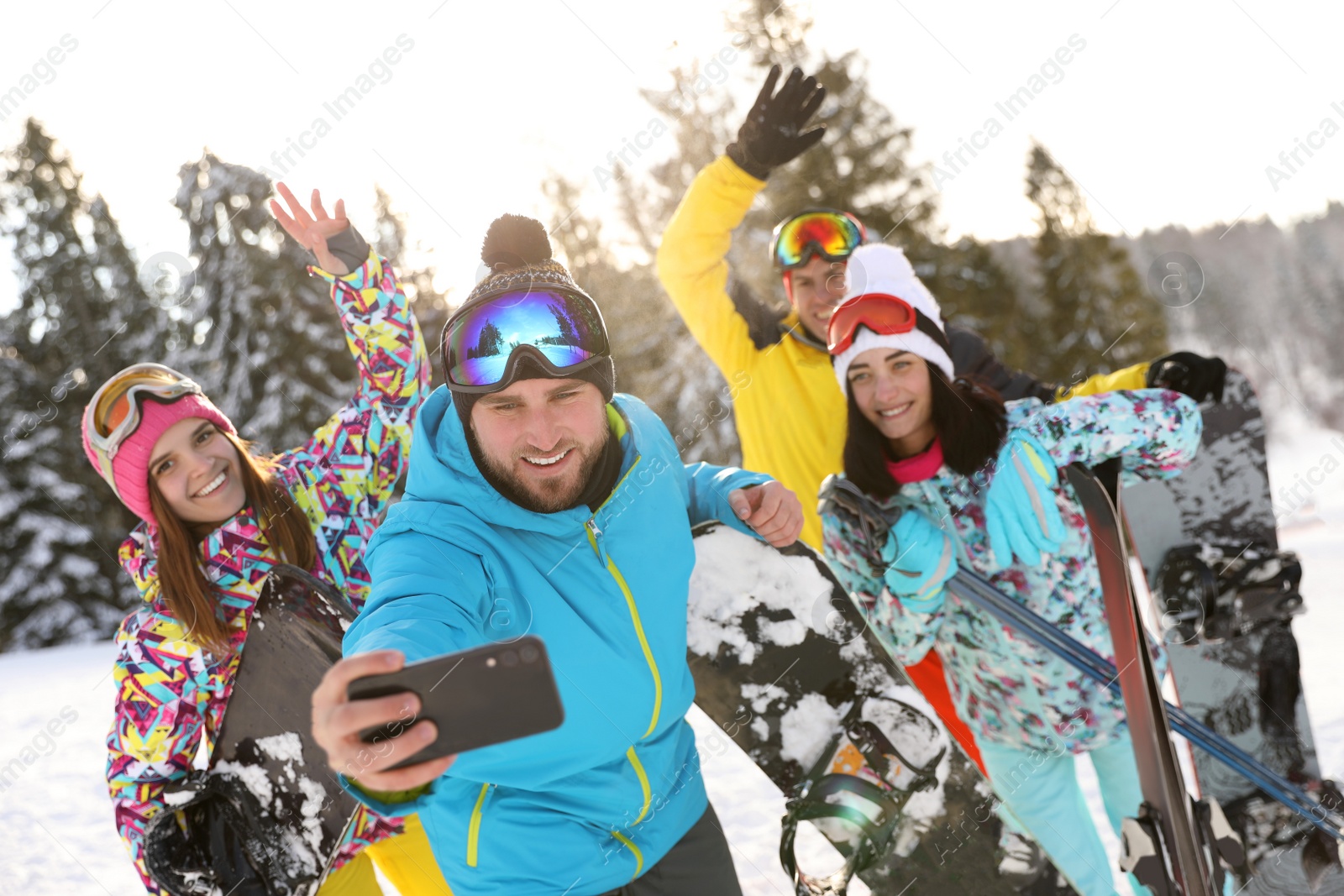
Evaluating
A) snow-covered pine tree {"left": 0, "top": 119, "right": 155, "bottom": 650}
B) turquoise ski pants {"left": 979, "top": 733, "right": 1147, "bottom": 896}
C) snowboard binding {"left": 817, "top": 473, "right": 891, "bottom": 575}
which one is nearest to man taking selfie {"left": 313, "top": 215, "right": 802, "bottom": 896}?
snowboard binding {"left": 817, "top": 473, "right": 891, "bottom": 575}

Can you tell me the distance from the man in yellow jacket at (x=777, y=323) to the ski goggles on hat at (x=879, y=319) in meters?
0.52

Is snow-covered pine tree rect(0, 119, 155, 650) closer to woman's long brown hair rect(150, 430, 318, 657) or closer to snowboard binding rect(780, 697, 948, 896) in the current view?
woman's long brown hair rect(150, 430, 318, 657)

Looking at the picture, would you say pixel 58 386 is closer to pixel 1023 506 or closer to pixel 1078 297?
pixel 1023 506

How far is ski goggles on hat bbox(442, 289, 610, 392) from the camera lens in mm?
1704

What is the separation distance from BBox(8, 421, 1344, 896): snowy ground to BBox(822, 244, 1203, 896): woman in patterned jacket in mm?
1193

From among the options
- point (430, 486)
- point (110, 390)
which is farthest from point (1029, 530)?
point (110, 390)

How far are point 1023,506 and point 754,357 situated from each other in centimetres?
129

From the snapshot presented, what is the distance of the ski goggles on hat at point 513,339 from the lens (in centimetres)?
170

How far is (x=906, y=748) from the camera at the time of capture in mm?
2340

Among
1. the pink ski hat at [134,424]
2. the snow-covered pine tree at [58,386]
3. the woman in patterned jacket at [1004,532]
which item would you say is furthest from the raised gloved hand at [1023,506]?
the snow-covered pine tree at [58,386]

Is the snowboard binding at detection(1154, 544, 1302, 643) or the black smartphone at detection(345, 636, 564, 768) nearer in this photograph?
the black smartphone at detection(345, 636, 564, 768)

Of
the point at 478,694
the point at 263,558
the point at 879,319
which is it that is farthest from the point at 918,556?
the point at 263,558

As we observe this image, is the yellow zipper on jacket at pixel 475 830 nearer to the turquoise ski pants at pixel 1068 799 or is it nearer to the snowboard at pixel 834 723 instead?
the snowboard at pixel 834 723

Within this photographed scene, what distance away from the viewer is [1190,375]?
274 centimetres
